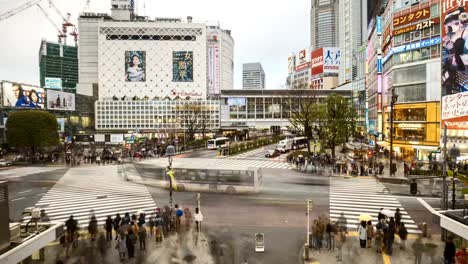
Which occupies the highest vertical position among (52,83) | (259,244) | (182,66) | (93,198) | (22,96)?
(182,66)

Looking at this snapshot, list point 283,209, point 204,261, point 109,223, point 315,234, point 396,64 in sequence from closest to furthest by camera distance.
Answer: point 204,261
point 315,234
point 109,223
point 283,209
point 396,64

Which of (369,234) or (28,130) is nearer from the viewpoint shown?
(369,234)

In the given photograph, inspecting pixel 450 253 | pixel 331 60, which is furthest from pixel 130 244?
pixel 331 60

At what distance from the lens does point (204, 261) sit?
554 inches

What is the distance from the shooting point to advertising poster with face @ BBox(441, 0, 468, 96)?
38847 millimetres

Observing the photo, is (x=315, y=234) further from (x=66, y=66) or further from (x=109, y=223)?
(x=66, y=66)

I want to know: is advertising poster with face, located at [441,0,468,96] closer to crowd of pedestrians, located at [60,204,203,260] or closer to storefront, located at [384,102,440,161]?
storefront, located at [384,102,440,161]

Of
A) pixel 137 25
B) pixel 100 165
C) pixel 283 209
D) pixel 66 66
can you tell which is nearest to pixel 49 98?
pixel 100 165

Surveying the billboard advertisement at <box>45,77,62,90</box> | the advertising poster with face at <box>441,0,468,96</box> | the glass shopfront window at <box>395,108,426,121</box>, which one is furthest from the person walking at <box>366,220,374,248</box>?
the billboard advertisement at <box>45,77,62,90</box>

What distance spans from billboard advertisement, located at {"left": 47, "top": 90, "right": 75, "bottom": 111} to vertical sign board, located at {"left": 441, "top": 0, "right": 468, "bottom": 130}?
244 feet

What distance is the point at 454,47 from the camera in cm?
4016

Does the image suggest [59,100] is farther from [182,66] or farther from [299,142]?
[182,66]

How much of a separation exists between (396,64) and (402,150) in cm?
1250

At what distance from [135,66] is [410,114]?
10453 cm
